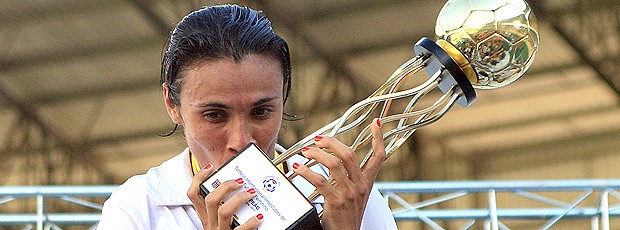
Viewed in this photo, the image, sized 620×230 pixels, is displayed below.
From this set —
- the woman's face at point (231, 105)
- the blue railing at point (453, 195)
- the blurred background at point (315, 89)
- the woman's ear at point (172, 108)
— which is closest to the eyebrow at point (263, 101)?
the woman's face at point (231, 105)

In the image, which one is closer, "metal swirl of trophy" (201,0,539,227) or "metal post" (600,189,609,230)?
"metal swirl of trophy" (201,0,539,227)

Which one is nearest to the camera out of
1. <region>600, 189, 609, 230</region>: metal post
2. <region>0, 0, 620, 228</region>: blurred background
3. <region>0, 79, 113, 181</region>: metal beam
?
<region>600, 189, 609, 230</region>: metal post

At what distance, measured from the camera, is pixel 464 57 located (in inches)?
45.1

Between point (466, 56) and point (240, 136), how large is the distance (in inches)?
8.9

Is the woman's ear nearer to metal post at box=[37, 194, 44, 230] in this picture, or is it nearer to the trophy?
the trophy

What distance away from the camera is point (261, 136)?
118 cm

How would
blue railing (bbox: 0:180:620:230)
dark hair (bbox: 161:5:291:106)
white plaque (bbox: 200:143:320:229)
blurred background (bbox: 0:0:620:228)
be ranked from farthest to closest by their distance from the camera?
blurred background (bbox: 0:0:620:228)
blue railing (bbox: 0:180:620:230)
dark hair (bbox: 161:5:291:106)
white plaque (bbox: 200:143:320:229)

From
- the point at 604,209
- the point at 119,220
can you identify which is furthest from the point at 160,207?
the point at 604,209

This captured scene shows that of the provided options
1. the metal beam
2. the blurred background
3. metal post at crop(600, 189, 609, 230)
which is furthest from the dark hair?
the metal beam

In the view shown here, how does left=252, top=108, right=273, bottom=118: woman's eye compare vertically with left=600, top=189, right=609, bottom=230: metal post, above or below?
below

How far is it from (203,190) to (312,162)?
109 mm

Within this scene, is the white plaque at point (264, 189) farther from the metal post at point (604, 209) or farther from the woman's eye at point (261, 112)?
the metal post at point (604, 209)

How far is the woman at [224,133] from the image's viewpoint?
1.12 meters

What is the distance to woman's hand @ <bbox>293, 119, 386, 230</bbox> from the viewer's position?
1.11 m
